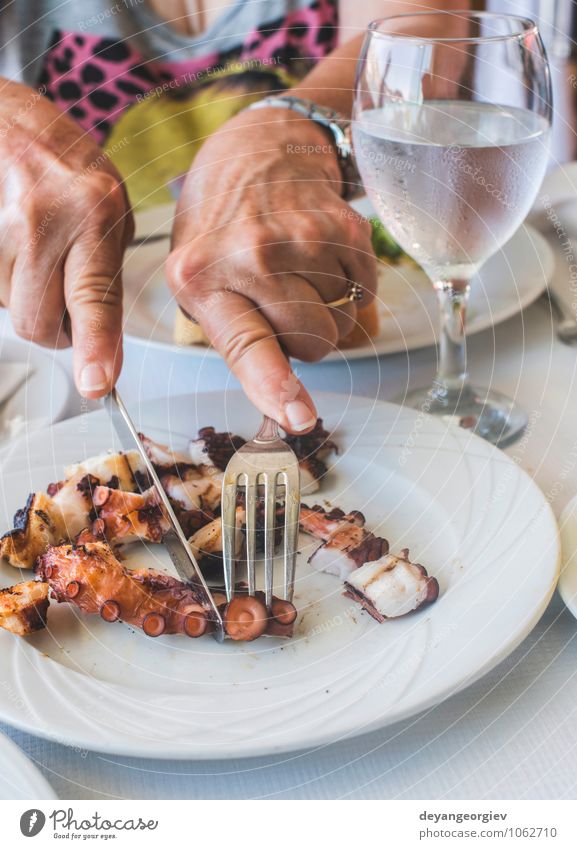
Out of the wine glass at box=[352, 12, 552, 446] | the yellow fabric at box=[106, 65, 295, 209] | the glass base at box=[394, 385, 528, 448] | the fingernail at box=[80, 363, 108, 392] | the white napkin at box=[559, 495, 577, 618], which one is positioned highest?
the wine glass at box=[352, 12, 552, 446]

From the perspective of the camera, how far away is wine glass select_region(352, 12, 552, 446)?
1.09 feet

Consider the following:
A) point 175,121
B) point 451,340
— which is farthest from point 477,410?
point 175,121

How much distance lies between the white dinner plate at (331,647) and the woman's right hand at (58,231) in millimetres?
69

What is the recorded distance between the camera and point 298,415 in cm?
32

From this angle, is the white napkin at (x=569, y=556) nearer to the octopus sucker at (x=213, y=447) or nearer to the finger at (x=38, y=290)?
the octopus sucker at (x=213, y=447)

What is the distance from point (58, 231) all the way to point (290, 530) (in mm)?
182

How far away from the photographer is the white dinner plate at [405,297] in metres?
0.44

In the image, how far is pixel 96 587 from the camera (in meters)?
0.27

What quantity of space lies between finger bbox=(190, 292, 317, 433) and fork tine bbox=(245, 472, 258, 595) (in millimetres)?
31

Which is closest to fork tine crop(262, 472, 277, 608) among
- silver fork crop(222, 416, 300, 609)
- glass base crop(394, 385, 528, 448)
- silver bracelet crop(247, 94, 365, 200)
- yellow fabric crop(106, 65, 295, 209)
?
silver fork crop(222, 416, 300, 609)

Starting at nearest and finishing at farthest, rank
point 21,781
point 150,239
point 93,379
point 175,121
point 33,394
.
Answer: point 21,781, point 93,379, point 33,394, point 150,239, point 175,121

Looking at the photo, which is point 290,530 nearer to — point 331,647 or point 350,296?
point 331,647

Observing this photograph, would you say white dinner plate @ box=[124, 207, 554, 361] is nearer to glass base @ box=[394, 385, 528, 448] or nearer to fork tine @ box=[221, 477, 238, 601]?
glass base @ box=[394, 385, 528, 448]

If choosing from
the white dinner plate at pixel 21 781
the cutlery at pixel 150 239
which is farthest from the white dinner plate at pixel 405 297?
the white dinner plate at pixel 21 781
